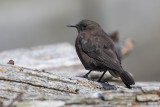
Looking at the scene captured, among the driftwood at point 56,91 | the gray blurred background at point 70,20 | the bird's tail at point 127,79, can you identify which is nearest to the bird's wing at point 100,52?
the bird's tail at point 127,79

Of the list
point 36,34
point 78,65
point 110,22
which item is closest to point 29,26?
point 36,34

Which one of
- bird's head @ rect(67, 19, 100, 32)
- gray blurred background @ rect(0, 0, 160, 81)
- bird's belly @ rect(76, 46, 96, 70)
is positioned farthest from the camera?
gray blurred background @ rect(0, 0, 160, 81)

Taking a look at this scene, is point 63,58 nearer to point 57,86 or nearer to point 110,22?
point 57,86

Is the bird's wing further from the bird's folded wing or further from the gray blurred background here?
the gray blurred background

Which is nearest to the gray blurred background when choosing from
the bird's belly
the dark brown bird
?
the dark brown bird

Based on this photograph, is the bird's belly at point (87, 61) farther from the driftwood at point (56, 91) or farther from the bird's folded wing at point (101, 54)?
the driftwood at point (56, 91)

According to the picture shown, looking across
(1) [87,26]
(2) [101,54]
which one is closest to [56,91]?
(2) [101,54]

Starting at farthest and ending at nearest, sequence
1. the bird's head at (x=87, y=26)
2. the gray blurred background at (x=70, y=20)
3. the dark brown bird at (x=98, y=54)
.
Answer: the gray blurred background at (x=70, y=20)
the bird's head at (x=87, y=26)
the dark brown bird at (x=98, y=54)

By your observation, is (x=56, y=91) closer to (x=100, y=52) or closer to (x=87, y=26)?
(x=100, y=52)

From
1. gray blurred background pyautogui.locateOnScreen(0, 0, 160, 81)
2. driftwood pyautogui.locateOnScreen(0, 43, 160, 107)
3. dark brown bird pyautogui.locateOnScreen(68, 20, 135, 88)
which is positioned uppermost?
driftwood pyautogui.locateOnScreen(0, 43, 160, 107)
